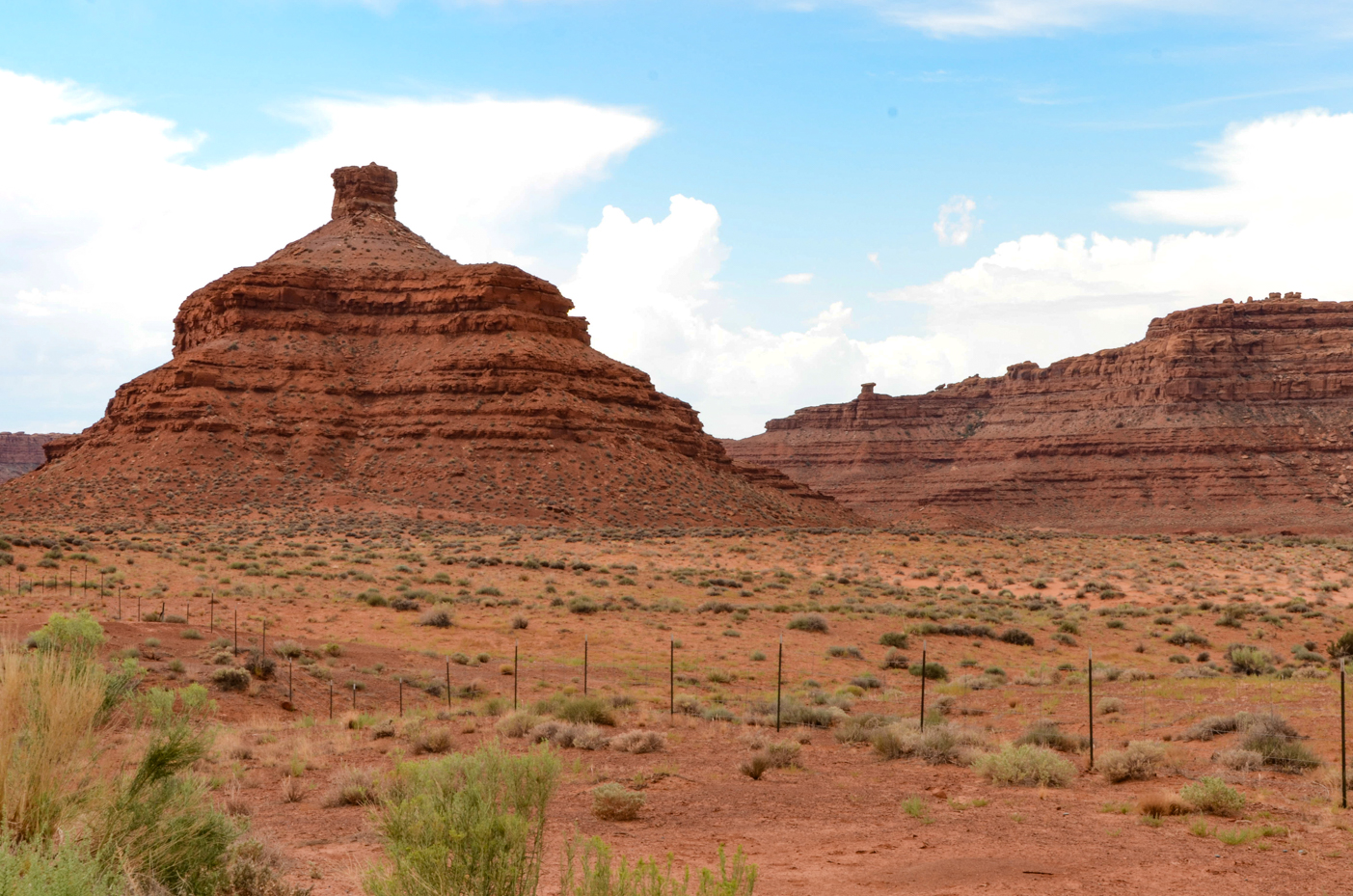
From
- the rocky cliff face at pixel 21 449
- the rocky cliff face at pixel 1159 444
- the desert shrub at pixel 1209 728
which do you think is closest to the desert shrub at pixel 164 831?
the desert shrub at pixel 1209 728

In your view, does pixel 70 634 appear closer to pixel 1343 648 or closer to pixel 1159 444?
pixel 1343 648

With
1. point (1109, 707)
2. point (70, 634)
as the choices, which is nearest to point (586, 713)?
point (70, 634)

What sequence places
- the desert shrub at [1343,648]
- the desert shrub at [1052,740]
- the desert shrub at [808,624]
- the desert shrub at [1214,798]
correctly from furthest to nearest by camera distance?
the desert shrub at [808,624], the desert shrub at [1343,648], the desert shrub at [1052,740], the desert shrub at [1214,798]

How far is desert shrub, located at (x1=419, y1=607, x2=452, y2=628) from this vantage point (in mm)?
26984

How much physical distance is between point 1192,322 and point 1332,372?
1604 centimetres

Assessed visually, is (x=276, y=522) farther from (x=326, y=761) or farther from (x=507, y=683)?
(x=326, y=761)

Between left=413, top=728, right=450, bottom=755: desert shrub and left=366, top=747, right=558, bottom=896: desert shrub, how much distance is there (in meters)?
4.98

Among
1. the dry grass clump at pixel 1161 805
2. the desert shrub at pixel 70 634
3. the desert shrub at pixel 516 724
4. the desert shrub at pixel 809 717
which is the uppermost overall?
the desert shrub at pixel 70 634

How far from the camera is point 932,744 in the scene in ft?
41.5

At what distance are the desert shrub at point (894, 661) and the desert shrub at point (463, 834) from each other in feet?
56.6

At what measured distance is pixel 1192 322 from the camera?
134750 millimetres

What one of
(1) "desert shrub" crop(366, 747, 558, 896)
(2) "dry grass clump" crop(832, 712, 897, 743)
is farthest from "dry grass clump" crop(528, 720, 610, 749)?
(1) "desert shrub" crop(366, 747, 558, 896)

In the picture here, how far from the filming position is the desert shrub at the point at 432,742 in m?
12.7

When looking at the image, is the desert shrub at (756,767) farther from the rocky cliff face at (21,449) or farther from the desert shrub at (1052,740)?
the rocky cliff face at (21,449)
